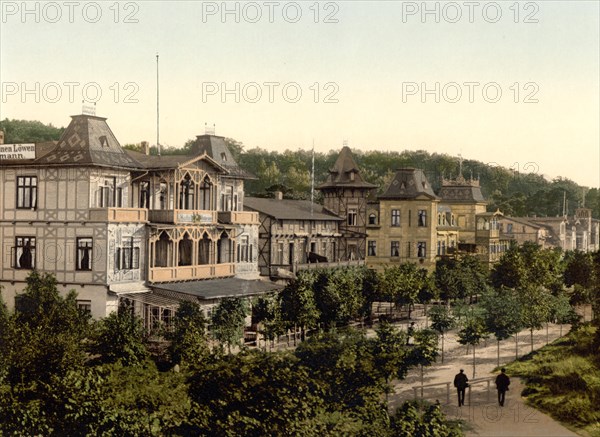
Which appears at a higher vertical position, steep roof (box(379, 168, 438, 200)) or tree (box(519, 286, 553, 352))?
steep roof (box(379, 168, 438, 200))

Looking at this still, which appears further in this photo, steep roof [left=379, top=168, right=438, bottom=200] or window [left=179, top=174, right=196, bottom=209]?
steep roof [left=379, top=168, right=438, bottom=200]

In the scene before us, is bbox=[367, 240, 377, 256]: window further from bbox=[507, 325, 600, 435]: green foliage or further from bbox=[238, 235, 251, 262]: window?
bbox=[507, 325, 600, 435]: green foliage

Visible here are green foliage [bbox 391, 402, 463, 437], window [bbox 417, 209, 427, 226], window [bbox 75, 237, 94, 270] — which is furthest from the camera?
window [bbox 417, 209, 427, 226]

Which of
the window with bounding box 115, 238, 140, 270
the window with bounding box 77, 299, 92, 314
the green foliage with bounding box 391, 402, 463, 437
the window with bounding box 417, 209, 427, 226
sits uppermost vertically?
the window with bounding box 417, 209, 427, 226

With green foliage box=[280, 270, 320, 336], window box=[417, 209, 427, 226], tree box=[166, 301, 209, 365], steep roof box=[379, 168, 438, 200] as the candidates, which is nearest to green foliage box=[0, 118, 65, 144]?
green foliage box=[280, 270, 320, 336]

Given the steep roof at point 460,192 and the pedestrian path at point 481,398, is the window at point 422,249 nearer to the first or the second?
the steep roof at point 460,192

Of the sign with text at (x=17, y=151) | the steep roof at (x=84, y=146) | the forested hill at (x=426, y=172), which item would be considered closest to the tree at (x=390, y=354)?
the steep roof at (x=84, y=146)
